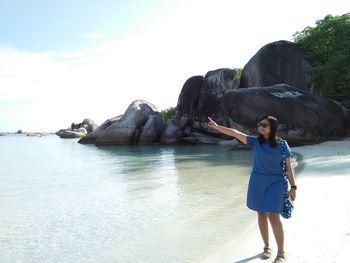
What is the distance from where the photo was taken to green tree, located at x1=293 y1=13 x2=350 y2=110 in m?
22.0

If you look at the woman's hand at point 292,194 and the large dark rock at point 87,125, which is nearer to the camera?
the woman's hand at point 292,194

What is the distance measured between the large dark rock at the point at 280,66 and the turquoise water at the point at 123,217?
15273 mm

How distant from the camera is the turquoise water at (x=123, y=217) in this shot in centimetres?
512

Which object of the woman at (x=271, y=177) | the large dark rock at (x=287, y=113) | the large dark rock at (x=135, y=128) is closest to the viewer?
the woman at (x=271, y=177)

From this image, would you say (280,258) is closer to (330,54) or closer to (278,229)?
(278,229)

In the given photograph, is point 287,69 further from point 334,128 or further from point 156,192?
point 156,192

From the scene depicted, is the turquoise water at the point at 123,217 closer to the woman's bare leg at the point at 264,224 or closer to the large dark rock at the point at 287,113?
the woman's bare leg at the point at 264,224

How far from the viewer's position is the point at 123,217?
7.01 metres

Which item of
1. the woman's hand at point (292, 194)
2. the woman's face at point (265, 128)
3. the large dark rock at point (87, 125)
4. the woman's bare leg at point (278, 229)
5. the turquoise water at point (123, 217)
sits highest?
the large dark rock at point (87, 125)

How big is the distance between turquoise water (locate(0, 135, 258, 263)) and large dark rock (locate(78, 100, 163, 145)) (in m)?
18.9

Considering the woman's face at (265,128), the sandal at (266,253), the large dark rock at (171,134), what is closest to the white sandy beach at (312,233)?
the sandal at (266,253)

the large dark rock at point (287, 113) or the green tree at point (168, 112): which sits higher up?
the green tree at point (168, 112)

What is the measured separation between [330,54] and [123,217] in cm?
2149

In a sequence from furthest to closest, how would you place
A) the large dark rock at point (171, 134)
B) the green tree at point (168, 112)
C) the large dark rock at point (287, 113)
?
1. the green tree at point (168, 112)
2. the large dark rock at point (171, 134)
3. the large dark rock at point (287, 113)
